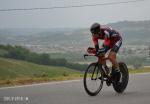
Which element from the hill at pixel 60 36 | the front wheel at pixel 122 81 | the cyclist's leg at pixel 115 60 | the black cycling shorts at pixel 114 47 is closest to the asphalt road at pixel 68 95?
the front wheel at pixel 122 81

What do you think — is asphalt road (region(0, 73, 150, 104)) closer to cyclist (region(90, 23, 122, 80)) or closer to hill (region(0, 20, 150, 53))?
cyclist (region(90, 23, 122, 80))

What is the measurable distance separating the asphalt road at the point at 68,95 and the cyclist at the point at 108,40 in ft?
2.09

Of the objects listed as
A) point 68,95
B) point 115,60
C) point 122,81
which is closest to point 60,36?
point 122,81

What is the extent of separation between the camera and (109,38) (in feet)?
34.2

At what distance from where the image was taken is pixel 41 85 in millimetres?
12172

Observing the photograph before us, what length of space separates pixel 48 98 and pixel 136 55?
21.7 meters

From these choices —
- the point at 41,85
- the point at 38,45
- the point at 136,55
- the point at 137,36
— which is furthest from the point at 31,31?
the point at 41,85

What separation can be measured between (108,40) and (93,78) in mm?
832

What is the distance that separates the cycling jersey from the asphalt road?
98 centimetres

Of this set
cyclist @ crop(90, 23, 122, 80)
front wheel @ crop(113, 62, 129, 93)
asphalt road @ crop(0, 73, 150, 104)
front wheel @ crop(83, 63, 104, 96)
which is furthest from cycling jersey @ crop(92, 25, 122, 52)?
asphalt road @ crop(0, 73, 150, 104)

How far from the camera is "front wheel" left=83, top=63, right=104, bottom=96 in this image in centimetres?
1025

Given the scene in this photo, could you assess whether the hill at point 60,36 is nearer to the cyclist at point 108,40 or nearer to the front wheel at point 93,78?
the cyclist at point 108,40

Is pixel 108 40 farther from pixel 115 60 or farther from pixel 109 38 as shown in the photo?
pixel 115 60

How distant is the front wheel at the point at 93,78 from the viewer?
10.2m
